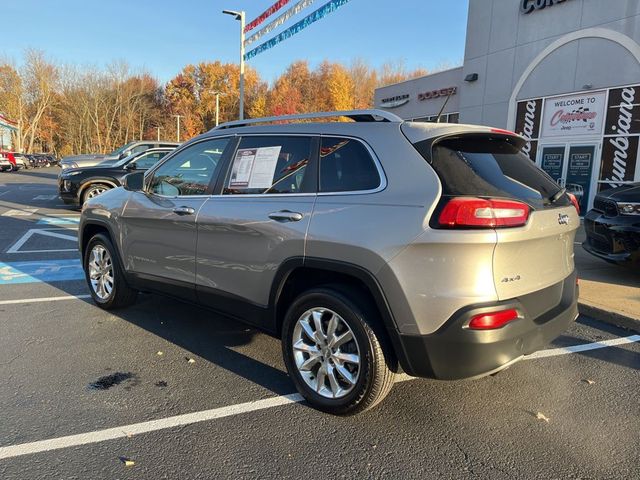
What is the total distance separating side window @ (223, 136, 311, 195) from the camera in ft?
10.9

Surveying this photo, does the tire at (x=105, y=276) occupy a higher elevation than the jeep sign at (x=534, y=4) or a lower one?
lower

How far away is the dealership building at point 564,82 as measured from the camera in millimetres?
12312

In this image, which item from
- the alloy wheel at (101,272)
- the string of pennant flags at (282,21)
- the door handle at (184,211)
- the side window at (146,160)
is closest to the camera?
the door handle at (184,211)

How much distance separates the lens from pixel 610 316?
4.88m

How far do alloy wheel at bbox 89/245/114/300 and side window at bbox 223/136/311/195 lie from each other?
1985mm

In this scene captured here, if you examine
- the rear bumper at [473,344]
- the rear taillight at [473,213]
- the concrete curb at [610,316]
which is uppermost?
the rear taillight at [473,213]

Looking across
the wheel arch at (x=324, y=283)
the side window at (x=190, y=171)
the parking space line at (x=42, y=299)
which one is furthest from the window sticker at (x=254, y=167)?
the parking space line at (x=42, y=299)

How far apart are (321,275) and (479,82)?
611 inches

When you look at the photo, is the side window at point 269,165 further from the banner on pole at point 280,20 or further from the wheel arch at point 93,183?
the wheel arch at point 93,183

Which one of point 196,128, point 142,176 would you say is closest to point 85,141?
point 196,128

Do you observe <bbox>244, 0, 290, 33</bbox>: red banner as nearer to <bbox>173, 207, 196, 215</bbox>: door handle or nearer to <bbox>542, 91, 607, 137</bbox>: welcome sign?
<bbox>542, 91, 607, 137</bbox>: welcome sign

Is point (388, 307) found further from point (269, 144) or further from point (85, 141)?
point (85, 141)

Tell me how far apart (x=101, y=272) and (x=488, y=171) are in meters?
3.94

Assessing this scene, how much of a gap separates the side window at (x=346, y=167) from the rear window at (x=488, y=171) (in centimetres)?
33
